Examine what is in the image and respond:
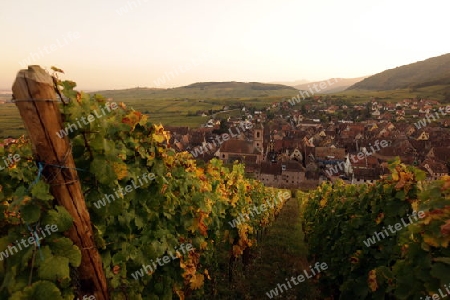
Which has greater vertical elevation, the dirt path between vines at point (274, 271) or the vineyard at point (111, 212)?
the vineyard at point (111, 212)

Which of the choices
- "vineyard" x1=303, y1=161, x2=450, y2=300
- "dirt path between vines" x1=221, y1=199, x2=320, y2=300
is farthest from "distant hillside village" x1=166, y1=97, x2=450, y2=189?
"vineyard" x1=303, y1=161, x2=450, y2=300

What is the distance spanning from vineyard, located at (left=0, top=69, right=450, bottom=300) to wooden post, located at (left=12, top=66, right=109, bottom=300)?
0.02 m

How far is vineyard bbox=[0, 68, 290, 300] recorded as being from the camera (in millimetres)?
2889

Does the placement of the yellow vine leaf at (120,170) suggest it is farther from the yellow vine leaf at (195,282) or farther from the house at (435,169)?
the house at (435,169)

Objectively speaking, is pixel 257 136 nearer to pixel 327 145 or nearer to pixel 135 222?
pixel 327 145

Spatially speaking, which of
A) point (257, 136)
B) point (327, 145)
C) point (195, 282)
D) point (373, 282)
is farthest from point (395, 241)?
point (327, 145)

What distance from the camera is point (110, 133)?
173 inches

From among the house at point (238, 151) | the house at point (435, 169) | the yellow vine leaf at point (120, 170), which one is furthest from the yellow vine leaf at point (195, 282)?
the house at point (238, 151)

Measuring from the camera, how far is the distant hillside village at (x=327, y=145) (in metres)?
66.8

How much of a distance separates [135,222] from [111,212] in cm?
96

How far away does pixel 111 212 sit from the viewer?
3709 millimetres

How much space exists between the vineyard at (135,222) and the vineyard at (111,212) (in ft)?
0.04

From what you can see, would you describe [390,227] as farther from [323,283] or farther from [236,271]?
[236,271]

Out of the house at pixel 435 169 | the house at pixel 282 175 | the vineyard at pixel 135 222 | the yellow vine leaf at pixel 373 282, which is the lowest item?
the house at pixel 435 169
